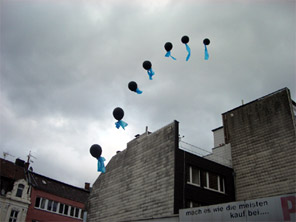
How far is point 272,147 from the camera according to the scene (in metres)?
19.6

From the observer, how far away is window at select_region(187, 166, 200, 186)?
18.6m

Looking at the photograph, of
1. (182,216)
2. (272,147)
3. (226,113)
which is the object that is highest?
(226,113)

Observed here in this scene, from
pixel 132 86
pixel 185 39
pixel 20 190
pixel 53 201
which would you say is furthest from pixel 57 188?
pixel 185 39

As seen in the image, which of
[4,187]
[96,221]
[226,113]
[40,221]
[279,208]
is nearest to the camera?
[279,208]

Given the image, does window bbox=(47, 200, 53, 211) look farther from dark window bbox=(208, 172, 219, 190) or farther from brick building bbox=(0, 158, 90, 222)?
dark window bbox=(208, 172, 219, 190)

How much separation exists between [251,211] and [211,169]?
8009mm

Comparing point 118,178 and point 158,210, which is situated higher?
point 118,178

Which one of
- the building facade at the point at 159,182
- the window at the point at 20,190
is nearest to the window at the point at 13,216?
the window at the point at 20,190

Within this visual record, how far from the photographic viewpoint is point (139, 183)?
20.3 m

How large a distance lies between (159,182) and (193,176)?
2.42 metres

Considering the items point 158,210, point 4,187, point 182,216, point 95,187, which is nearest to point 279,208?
point 182,216

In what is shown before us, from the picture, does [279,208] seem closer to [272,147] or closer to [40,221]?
[272,147]

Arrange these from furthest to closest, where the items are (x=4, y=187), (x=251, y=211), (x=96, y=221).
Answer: (x=4, y=187), (x=96, y=221), (x=251, y=211)

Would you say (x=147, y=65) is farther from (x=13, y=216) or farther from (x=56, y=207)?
(x=56, y=207)
